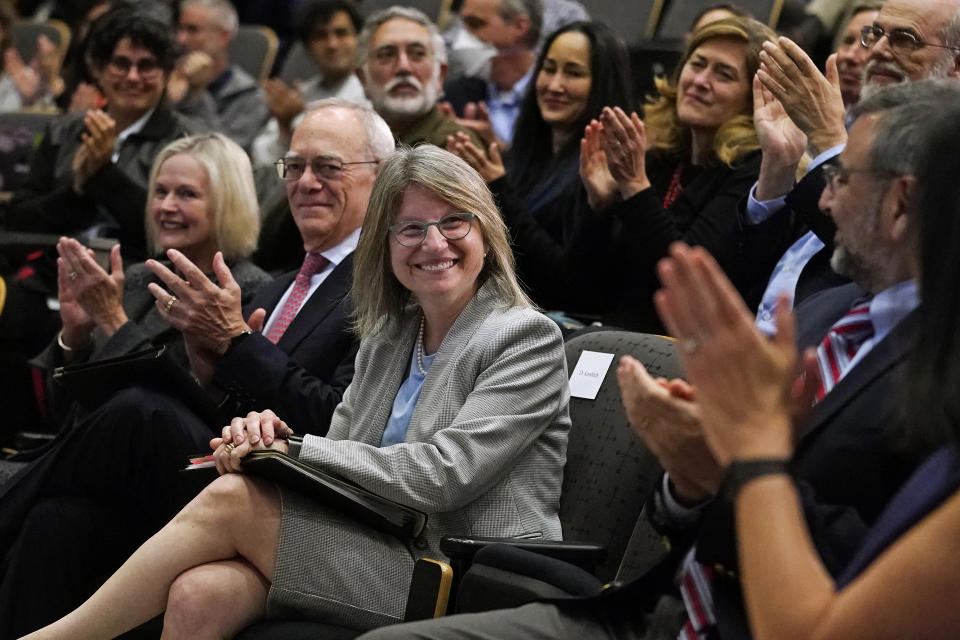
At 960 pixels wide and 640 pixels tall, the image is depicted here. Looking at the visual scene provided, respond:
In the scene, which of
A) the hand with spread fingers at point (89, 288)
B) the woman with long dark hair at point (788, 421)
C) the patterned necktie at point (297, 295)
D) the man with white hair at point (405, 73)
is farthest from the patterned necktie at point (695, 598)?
the man with white hair at point (405, 73)

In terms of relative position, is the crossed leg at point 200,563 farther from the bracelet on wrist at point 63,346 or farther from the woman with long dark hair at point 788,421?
the bracelet on wrist at point 63,346

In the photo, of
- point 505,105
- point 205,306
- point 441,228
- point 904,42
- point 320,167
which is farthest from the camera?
point 505,105

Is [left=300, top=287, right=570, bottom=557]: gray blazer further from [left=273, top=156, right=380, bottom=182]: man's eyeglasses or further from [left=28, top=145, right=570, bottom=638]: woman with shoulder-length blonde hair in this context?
[left=273, top=156, right=380, bottom=182]: man's eyeglasses

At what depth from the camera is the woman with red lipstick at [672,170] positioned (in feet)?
10.4

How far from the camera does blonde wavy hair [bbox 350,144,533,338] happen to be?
2596 mm

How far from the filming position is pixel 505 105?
4996 mm

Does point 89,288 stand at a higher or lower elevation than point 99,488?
higher

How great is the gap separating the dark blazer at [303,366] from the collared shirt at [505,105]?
6.29 feet

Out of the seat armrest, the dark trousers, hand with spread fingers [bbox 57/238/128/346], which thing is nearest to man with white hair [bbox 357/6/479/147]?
hand with spread fingers [bbox 57/238/128/346]

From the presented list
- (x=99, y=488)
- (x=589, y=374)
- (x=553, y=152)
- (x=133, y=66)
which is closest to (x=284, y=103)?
(x=133, y=66)

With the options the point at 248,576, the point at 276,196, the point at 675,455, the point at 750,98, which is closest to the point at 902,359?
the point at 675,455

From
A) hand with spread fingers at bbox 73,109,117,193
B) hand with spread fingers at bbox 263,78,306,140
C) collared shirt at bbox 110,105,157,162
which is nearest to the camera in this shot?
hand with spread fingers at bbox 73,109,117,193

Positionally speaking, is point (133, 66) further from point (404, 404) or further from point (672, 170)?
point (404, 404)

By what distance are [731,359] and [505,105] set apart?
3.62 metres
